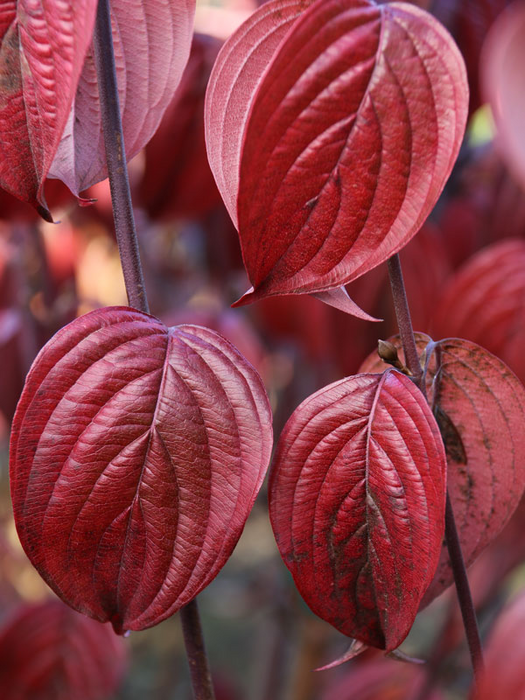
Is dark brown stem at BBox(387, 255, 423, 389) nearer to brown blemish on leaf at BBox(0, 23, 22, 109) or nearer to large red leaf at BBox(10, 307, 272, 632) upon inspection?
large red leaf at BBox(10, 307, 272, 632)

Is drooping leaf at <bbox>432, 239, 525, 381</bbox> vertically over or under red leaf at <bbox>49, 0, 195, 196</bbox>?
under

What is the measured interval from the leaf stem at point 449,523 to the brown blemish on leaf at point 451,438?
36 millimetres

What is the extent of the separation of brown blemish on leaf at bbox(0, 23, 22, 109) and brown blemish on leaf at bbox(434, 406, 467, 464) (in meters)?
0.27

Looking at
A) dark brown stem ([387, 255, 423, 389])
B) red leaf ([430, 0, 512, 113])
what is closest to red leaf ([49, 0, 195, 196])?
dark brown stem ([387, 255, 423, 389])

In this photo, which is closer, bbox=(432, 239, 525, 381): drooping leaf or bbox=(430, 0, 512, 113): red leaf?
bbox=(432, 239, 525, 381): drooping leaf

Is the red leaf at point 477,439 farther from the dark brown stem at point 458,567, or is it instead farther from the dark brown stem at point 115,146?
the dark brown stem at point 115,146

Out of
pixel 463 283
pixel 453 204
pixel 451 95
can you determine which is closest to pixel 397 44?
pixel 451 95

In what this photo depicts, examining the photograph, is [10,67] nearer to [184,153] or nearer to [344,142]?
[344,142]

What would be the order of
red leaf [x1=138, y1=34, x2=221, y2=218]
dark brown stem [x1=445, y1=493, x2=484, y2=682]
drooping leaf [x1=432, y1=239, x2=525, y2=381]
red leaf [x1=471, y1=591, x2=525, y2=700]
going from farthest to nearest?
1. red leaf [x1=138, y1=34, x2=221, y2=218]
2. drooping leaf [x1=432, y1=239, x2=525, y2=381]
3. dark brown stem [x1=445, y1=493, x2=484, y2=682]
4. red leaf [x1=471, y1=591, x2=525, y2=700]

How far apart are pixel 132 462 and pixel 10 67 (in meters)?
0.18

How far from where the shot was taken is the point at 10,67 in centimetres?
29

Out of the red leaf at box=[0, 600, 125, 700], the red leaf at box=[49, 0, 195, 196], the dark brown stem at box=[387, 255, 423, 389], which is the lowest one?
the red leaf at box=[0, 600, 125, 700]

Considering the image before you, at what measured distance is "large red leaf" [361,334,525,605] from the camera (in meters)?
0.36

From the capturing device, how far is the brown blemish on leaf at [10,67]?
0.28 metres
